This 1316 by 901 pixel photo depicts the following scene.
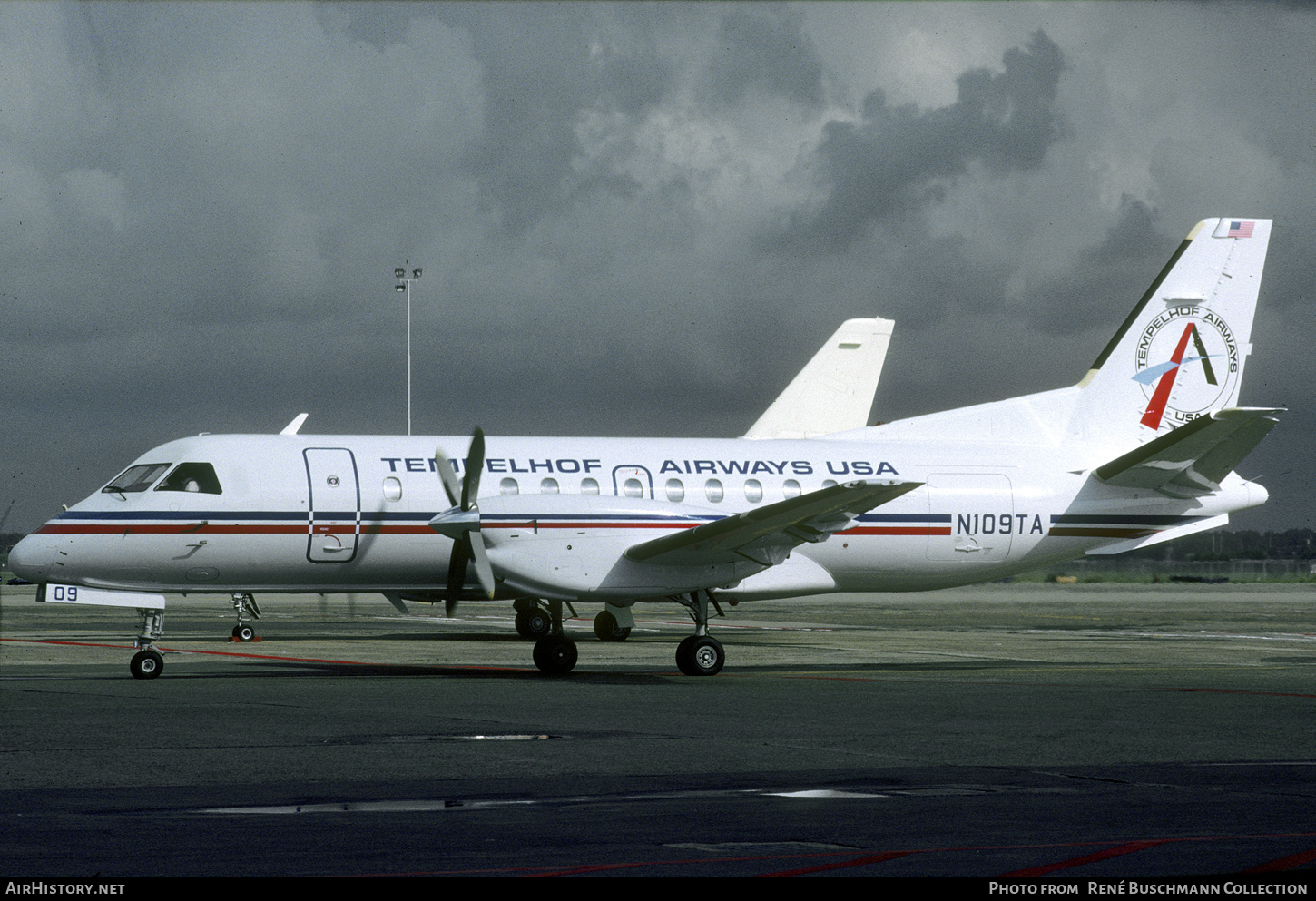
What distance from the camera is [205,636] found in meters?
35.8

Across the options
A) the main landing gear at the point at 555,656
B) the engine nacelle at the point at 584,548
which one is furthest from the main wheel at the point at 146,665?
the main landing gear at the point at 555,656

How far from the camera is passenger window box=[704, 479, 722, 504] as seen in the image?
24609 mm

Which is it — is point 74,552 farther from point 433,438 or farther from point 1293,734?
point 1293,734

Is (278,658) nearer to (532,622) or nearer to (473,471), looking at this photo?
(532,622)

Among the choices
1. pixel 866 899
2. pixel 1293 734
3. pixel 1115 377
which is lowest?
pixel 866 899

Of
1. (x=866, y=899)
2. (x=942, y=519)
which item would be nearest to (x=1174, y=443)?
(x=942, y=519)

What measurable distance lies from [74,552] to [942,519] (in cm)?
1366

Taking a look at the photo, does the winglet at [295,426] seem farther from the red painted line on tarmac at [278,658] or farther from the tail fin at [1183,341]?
the tail fin at [1183,341]

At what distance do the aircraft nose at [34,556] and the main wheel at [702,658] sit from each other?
9.19 metres

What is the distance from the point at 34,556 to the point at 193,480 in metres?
2.47

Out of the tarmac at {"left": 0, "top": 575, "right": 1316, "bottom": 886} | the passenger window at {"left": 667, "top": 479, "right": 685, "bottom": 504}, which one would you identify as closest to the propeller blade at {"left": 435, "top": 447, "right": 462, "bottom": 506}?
the tarmac at {"left": 0, "top": 575, "right": 1316, "bottom": 886}

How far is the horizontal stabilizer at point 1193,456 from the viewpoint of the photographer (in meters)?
24.1

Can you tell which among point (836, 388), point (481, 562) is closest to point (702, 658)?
point (481, 562)

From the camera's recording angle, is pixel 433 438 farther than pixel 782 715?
Yes
